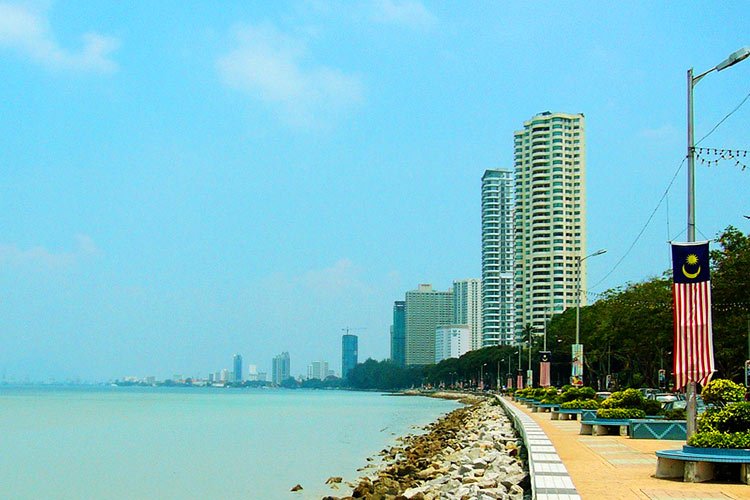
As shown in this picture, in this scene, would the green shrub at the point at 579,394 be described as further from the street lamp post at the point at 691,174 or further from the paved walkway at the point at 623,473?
the street lamp post at the point at 691,174

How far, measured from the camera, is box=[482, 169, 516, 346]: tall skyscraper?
179500 mm

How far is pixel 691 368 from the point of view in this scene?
16094mm

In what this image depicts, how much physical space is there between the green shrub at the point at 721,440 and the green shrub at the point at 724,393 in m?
1.56

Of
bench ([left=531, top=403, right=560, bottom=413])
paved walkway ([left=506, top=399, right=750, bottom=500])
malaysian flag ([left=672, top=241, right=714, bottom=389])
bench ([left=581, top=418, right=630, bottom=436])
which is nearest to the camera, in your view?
paved walkway ([left=506, top=399, right=750, bottom=500])

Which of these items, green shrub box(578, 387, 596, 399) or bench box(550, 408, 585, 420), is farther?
green shrub box(578, 387, 596, 399)

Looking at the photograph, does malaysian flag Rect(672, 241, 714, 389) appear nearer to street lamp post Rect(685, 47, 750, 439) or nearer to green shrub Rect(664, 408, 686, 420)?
street lamp post Rect(685, 47, 750, 439)

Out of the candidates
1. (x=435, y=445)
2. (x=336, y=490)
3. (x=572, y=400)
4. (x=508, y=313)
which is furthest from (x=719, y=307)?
(x=508, y=313)

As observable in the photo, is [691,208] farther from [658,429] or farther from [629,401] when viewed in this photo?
[629,401]

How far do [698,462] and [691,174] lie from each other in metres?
5.68

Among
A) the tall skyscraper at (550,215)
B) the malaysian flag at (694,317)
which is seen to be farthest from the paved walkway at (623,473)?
the tall skyscraper at (550,215)

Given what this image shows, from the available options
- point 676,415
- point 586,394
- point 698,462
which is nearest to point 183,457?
point 586,394

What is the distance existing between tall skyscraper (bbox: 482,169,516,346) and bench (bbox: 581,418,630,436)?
492 feet

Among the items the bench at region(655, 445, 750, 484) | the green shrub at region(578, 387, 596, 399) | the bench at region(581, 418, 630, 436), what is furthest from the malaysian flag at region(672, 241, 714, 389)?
the green shrub at region(578, 387, 596, 399)

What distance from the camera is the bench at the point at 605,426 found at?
973 inches
